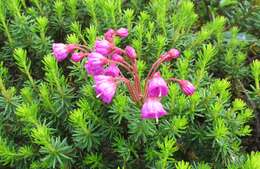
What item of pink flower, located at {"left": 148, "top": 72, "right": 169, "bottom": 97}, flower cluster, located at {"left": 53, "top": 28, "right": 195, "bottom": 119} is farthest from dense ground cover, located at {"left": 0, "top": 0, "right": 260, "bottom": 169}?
pink flower, located at {"left": 148, "top": 72, "right": 169, "bottom": 97}

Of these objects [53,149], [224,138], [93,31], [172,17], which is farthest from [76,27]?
[224,138]

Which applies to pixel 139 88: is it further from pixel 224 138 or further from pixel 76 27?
pixel 76 27

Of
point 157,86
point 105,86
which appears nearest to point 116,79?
point 105,86

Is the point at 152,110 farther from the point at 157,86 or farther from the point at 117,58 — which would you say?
the point at 117,58

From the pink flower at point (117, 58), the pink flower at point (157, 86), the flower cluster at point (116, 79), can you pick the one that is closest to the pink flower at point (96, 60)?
the flower cluster at point (116, 79)

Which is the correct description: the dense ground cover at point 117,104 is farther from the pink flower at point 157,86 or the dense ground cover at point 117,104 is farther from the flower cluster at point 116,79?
the pink flower at point 157,86

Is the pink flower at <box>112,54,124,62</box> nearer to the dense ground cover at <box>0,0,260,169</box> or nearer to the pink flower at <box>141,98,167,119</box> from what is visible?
the dense ground cover at <box>0,0,260,169</box>
